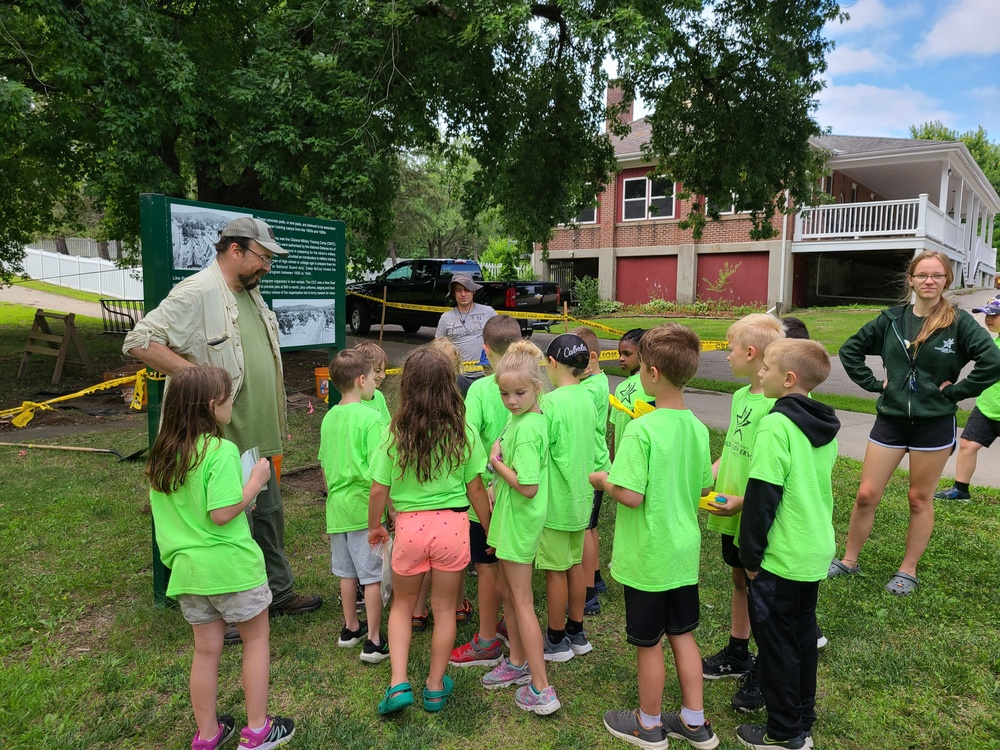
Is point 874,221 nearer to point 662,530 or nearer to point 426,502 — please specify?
point 662,530

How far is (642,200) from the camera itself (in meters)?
23.7

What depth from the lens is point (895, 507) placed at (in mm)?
5258

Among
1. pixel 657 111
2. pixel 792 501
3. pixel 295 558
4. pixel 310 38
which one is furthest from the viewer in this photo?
pixel 657 111

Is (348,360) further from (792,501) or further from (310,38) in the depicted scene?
(310,38)

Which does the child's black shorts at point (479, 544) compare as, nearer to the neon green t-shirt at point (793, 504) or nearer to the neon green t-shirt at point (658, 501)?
the neon green t-shirt at point (658, 501)

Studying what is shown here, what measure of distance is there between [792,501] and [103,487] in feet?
18.7

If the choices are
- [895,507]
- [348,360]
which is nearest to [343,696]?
[348,360]

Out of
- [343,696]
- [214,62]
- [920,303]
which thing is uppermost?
[214,62]

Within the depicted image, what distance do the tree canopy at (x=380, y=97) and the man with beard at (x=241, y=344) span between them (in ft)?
13.8

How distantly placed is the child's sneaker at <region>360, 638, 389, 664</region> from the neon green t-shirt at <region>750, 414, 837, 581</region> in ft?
6.13

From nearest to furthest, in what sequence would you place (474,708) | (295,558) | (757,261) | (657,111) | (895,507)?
1. (474,708)
2. (295,558)
3. (895,507)
4. (657,111)
5. (757,261)

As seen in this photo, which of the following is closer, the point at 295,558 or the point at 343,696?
the point at 343,696

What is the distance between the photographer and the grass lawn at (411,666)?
2709mm

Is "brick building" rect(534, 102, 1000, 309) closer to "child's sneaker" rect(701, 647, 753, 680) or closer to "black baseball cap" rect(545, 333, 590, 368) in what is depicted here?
"black baseball cap" rect(545, 333, 590, 368)
